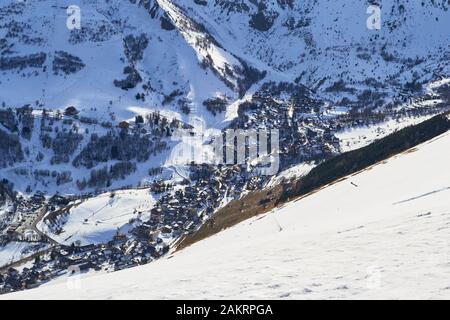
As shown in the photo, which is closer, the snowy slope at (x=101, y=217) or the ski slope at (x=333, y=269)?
the ski slope at (x=333, y=269)

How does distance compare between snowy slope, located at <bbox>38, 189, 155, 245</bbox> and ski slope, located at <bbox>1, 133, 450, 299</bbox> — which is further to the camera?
snowy slope, located at <bbox>38, 189, 155, 245</bbox>

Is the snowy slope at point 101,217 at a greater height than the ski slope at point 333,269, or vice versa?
the snowy slope at point 101,217

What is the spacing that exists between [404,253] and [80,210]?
386ft

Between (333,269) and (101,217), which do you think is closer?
(333,269)

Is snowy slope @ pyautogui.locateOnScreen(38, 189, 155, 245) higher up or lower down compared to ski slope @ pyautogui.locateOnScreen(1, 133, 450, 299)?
higher up

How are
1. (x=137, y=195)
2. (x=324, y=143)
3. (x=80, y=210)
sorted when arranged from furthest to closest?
(x=324, y=143) → (x=137, y=195) → (x=80, y=210)

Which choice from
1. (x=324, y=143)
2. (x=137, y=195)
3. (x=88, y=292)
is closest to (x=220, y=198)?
(x=137, y=195)

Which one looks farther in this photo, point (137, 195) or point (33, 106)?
point (33, 106)

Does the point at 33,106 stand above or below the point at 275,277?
above

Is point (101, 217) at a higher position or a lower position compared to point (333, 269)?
higher
